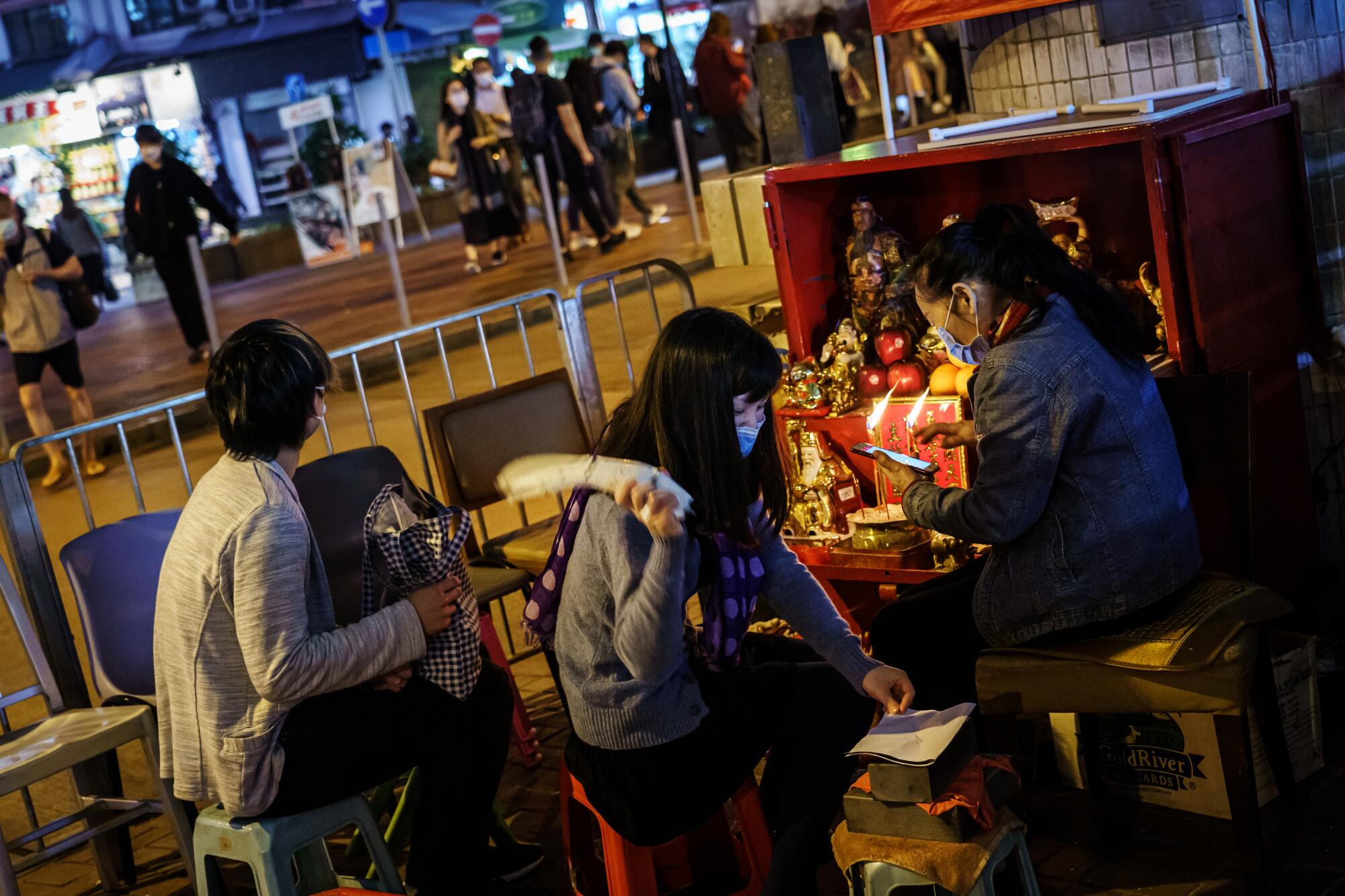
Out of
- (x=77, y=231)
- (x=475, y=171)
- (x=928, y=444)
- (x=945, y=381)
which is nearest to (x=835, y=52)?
(x=475, y=171)

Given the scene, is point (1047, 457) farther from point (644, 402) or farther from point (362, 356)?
point (362, 356)

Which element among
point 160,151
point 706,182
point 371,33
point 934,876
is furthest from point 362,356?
point 371,33

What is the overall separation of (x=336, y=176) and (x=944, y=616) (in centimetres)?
1714

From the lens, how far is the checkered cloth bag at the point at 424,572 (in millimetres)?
3223

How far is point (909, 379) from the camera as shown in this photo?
455 centimetres

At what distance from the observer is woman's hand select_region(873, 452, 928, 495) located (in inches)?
141

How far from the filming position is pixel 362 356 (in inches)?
470

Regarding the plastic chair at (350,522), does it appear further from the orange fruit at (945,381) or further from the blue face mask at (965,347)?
the blue face mask at (965,347)

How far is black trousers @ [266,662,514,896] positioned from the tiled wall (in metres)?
2.87

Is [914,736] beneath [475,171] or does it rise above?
beneath

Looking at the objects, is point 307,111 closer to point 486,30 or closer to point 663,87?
point 663,87

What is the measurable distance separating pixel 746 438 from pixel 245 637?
1185 mm

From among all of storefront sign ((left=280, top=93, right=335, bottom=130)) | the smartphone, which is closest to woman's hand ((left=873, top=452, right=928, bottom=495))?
the smartphone

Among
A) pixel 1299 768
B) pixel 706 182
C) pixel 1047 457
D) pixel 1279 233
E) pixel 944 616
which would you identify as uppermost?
pixel 706 182
